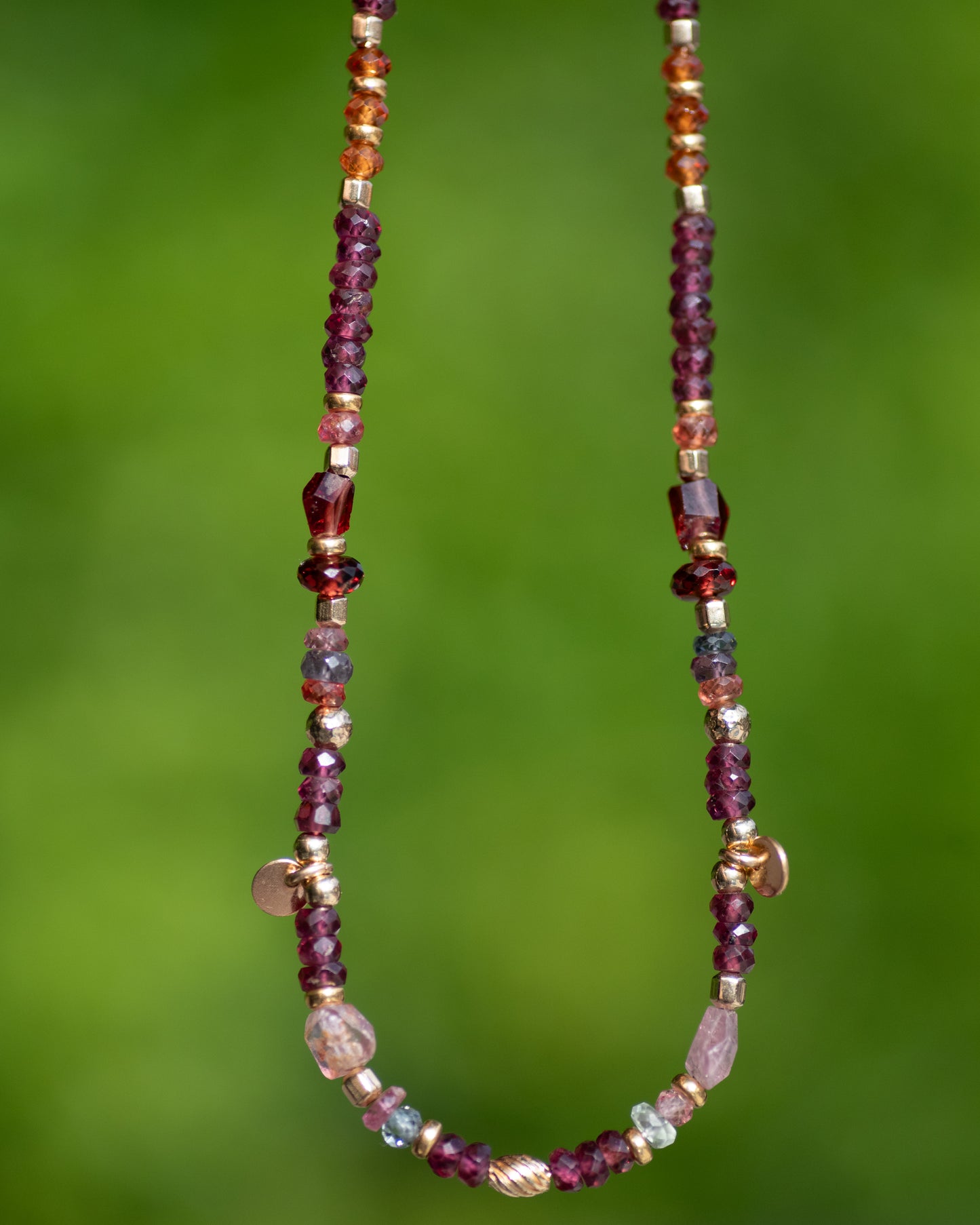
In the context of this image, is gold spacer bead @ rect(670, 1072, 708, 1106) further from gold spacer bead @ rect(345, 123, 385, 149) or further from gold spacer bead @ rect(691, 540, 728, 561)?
gold spacer bead @ rect(345, 123, 385, 149)

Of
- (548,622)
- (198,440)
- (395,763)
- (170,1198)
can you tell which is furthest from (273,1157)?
(198,440)

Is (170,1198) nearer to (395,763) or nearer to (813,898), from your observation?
(395,763)

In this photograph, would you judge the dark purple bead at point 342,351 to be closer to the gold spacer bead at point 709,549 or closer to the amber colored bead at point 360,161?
the amber colored bead at point 360,161

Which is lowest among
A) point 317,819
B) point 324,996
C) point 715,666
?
point 324,996

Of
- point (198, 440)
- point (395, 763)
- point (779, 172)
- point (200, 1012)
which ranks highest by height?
point (779, 172)

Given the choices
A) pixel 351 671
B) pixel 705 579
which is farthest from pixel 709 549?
pixel 351 671

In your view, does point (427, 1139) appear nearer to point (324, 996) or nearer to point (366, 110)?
point (324, 996)

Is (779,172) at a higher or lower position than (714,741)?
higher

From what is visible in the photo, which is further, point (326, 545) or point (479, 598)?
point (479, 598)
